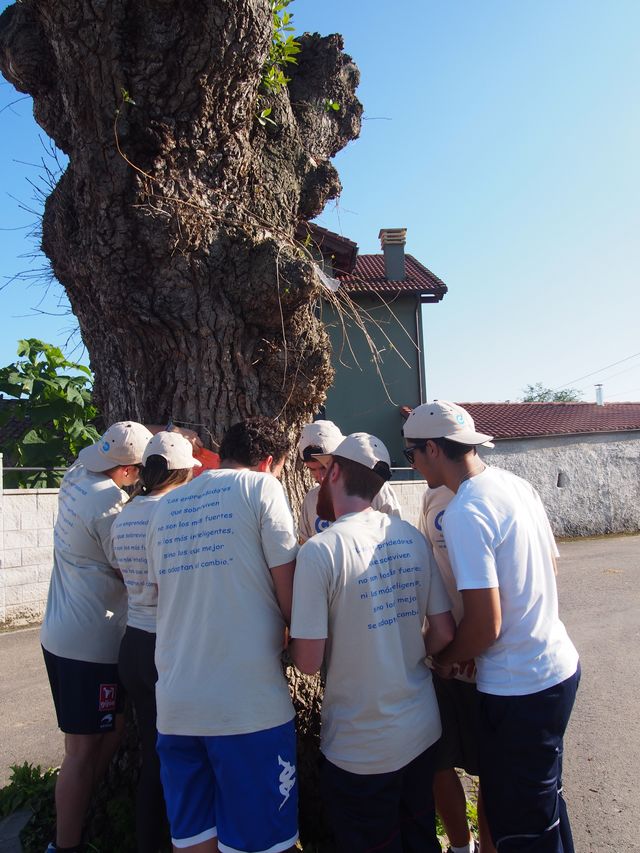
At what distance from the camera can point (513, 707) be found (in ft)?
8.21

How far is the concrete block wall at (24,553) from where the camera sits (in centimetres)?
860

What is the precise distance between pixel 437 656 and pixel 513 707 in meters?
0.32

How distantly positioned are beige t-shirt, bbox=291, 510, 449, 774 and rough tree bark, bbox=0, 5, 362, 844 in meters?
1.20

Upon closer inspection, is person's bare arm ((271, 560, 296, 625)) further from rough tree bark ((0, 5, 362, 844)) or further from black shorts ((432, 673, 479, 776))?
rough tree bark ((0, 5, 362, 844))

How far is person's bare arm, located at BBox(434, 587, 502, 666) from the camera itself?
2426mm

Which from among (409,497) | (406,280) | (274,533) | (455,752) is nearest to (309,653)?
(274,533)

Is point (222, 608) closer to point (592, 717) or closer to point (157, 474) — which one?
point (157, 474)

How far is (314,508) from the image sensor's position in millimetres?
3885

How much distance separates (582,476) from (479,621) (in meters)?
18.8

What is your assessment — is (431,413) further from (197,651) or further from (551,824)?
(551,824)

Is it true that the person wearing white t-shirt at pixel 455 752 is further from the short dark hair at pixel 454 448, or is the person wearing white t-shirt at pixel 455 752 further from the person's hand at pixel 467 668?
the short dark hair at pixel 454 448

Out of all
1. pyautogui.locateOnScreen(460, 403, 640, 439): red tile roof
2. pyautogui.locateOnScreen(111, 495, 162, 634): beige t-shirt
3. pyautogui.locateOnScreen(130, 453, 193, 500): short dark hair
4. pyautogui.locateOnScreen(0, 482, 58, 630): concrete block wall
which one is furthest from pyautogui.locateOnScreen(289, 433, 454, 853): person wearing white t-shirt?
pyautogui.locateOnScreen(460, 403, 640, 439): red tile roof

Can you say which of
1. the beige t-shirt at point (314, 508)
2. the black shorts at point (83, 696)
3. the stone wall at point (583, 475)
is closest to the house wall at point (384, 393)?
the stone wall at point (583, 475)

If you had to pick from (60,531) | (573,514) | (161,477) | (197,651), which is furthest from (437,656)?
(573,514)
